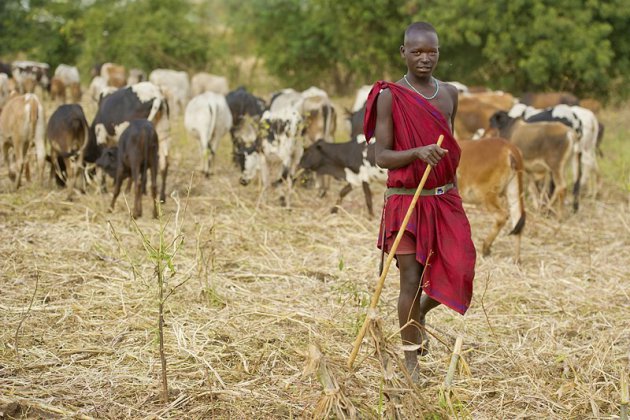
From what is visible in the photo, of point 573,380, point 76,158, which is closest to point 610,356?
point 573,380

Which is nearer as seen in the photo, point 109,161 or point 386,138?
point 386,138

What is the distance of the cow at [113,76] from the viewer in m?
22.6

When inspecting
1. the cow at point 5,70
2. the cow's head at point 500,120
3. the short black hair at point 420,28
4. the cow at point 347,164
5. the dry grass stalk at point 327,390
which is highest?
the short black hair at point 420,28

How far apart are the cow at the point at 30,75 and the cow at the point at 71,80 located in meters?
0.39

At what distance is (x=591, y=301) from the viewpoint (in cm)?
649

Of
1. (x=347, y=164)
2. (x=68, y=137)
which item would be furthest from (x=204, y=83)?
(x=347, y=164)

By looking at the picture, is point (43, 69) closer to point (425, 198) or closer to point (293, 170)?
point (293, 170)

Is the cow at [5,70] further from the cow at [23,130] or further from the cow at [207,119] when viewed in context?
the cow at [23,130]

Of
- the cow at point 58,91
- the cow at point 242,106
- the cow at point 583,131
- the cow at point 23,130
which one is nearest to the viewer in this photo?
the cow at point 23,130

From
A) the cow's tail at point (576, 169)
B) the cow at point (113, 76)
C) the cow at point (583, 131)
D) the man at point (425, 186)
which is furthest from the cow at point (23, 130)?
the cow at point (113, 76)

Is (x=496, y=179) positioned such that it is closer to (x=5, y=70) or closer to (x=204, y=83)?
(x=204, y=83)

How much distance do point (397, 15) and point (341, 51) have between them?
2.80m

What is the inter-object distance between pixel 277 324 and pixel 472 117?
9224 mm

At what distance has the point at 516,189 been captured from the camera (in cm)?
827
